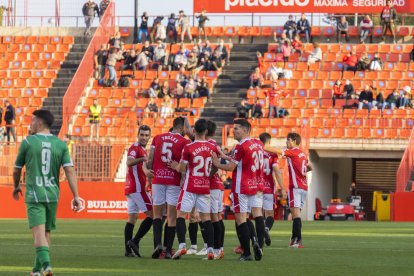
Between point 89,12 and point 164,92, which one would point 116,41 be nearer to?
point 89,12

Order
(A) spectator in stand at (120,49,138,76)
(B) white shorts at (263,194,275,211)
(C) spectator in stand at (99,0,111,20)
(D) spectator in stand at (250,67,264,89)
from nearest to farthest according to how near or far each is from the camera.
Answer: (B) white shorts at (263,194,275,211) < (D) spectator in stand at (250,67,264,89) < (A) spectator in stand at (120,49,138,76) < (C) spectator in stand at (99,0,111,20)

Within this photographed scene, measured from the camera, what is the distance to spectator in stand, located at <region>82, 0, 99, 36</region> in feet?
170

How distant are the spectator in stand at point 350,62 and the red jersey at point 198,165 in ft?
99.5

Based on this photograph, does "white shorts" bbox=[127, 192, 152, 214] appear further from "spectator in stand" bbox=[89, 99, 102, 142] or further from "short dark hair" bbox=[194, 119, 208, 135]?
"spectator in stand" bbox=[89, 99, 102, 142]

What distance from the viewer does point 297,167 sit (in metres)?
20.3

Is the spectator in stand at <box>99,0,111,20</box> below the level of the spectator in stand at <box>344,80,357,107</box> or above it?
above

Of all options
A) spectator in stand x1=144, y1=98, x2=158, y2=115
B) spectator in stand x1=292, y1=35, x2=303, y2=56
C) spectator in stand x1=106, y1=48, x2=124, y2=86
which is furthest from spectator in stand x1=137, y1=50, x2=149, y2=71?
spectator in stand x1=292, y1=35, x2=303, y2=56

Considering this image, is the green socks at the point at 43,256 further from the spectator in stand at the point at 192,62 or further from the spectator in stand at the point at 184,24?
the spectator in stand at the point at 184,24

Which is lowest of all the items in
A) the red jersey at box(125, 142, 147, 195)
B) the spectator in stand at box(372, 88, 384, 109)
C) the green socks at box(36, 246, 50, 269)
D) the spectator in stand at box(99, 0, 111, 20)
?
the green socks at box(36, 246, 50, 269)

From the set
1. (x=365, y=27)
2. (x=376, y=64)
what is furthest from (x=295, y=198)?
(x=365, y=27)

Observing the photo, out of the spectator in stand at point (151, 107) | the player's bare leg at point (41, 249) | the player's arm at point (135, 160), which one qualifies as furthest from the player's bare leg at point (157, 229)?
the spectator in stand at point (151, 107)

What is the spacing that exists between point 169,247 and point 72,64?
1329 inches

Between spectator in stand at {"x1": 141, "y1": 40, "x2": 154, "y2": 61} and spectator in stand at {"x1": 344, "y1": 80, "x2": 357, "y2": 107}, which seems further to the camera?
spectator in stand at {"x1": 141, "y1": 40, "x2": 154, "y2": 61}

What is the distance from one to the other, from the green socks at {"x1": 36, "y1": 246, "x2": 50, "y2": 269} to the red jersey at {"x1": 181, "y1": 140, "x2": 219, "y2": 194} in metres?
4.28
